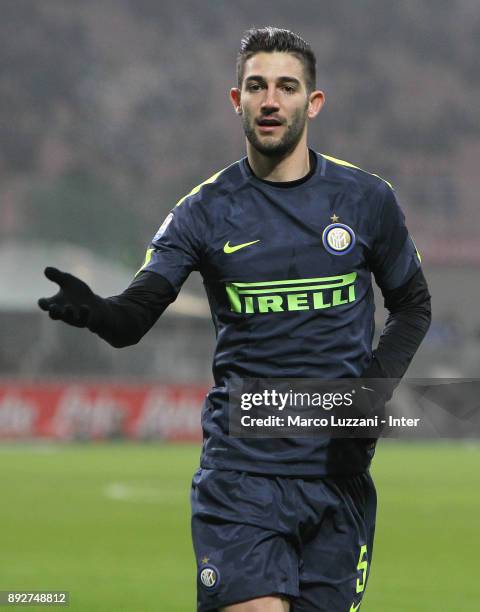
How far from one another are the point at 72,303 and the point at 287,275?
0.71 metres

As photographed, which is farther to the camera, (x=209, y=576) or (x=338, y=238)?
(x=338, y=238)

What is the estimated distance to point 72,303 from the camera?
3.64 metres

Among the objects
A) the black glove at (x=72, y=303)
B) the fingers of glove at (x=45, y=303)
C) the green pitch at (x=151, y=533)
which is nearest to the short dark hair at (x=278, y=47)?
the black glove at (x=72, y=303)

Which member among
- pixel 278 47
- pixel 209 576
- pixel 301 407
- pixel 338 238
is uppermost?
pixel 278 47

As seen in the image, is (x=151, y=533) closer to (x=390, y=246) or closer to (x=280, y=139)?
(x=390, y=246)

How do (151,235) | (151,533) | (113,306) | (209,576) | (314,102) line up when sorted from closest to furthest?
(113,306), (209,576), (314,102), (151,533), (151,235)

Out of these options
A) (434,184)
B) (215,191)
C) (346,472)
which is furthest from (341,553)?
(434,184)

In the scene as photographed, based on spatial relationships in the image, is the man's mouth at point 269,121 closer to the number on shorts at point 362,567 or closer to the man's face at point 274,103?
the man's face at point 274,103

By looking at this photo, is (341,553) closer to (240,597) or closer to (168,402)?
(240,597)

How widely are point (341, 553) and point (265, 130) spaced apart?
1.22 m

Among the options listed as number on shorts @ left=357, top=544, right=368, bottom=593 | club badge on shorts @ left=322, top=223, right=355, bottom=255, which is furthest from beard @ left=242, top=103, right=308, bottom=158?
number on shorts @ left=357, top=544, right=368, bottom=593

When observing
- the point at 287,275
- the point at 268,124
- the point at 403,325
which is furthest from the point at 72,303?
the point at 403,325

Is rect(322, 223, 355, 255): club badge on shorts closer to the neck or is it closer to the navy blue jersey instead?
the navy blue jersey

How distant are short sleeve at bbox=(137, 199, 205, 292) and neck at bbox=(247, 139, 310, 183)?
217mm
